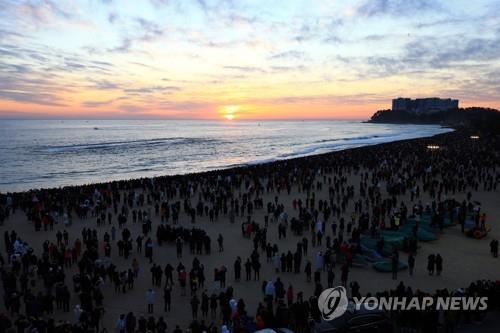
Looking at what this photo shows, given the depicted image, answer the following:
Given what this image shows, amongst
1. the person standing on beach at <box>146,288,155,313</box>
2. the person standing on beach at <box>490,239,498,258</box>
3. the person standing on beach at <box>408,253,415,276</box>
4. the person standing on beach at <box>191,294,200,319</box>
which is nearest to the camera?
the person standing on beach at <box>191,294,200,319</box>

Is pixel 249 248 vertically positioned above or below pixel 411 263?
below

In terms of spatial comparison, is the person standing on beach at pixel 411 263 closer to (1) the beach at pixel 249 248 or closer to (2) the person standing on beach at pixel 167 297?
(1) the beach at pixel 249 248

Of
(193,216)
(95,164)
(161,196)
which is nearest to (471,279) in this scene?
(193,216)

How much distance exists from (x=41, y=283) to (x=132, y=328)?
19.5 ft

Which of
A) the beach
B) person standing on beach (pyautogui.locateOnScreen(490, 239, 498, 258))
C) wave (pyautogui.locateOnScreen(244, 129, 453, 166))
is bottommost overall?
wave (pyautogui.locateOnScreen(244, 129, 453, 166))

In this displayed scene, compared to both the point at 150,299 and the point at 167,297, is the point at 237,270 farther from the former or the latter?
the point at 150,299

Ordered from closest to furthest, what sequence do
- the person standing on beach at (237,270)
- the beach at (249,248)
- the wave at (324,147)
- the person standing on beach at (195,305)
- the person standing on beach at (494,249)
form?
the person standing on beach at (195,305)
the beach at (249,248)
the person standing on beach at (237,270)
the person standing on beach at (494,249)
the wave at (324,147)

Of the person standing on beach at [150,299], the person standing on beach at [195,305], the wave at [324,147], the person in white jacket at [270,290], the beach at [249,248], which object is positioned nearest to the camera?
the person standing on beach at [195,305]

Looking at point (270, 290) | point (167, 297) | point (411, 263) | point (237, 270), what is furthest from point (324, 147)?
point (167, 297)

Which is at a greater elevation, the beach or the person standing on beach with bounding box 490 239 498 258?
the person standing on beach with bounding box 490 239 498 258

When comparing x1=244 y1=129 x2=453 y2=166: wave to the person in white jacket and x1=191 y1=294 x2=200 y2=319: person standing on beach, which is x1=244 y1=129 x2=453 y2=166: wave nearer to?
the person in white jacket

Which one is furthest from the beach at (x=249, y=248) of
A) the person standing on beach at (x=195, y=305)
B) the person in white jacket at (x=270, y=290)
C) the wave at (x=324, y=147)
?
the wave at (x=324, y=147)

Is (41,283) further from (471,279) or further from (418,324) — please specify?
(471,279)

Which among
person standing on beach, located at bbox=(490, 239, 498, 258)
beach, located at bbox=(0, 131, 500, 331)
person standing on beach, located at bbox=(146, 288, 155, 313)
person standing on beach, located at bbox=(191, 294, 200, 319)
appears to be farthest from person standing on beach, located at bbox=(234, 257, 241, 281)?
A: person standing on beach, located at bbox=(490, 239, 498, 258)
